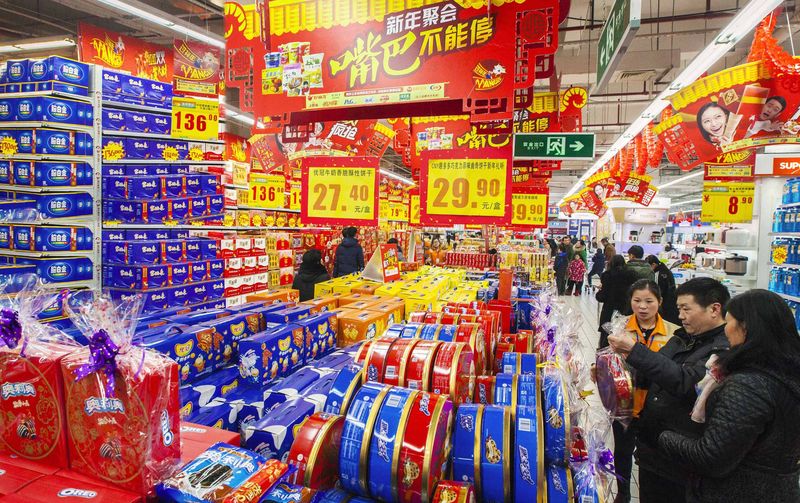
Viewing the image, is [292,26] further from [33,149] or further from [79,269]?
[79,269]

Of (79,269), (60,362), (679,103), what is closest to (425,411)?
(60,362)

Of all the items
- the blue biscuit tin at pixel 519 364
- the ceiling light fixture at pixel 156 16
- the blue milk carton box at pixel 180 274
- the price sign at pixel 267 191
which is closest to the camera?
the blue biscuit tin at pixel 519 364

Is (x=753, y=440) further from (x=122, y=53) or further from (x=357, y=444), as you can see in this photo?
(x=122, y=53)

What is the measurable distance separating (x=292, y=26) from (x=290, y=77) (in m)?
0.36

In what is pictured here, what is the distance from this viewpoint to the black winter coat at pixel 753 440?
1.61 meters

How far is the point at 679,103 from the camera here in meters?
5.88

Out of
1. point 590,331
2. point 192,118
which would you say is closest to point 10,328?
point 192,118

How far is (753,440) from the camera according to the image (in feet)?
5.36

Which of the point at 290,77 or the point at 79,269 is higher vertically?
the point at 290,77

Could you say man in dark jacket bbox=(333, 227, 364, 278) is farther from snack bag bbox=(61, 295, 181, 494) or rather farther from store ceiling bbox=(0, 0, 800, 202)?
snack bag bbox=(61, 295, 181, 494)

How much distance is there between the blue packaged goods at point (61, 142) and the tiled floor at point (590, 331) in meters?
4.86

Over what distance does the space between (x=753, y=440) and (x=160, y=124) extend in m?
5.73

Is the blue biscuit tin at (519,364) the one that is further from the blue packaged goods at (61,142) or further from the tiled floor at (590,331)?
the blue packaged goods at (61,142)

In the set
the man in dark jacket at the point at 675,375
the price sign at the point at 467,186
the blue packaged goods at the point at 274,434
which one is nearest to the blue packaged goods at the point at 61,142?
the price sign at the point at 467,186
